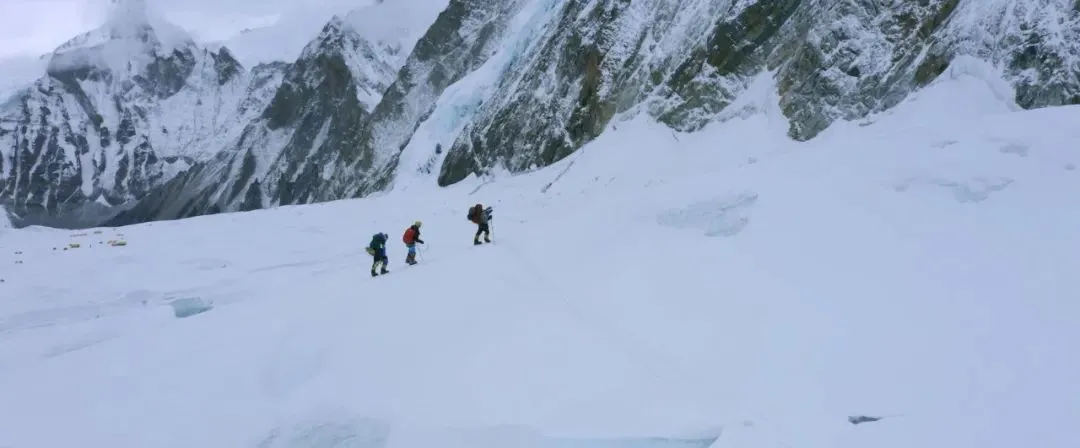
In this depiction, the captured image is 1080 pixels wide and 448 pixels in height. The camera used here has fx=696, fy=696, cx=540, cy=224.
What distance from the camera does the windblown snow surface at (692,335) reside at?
6.24 metres

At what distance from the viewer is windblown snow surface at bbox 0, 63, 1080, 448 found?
20.5 feet

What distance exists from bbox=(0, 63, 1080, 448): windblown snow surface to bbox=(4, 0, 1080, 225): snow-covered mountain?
1248cm

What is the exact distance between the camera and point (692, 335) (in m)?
7.84

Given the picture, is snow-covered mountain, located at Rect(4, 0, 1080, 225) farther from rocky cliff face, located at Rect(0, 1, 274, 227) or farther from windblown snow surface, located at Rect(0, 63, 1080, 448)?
A: rocky cliff face, located at Rect(0, 1, 274, 227)

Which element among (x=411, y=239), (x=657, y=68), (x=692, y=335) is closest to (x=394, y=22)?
(x=657, y=68)

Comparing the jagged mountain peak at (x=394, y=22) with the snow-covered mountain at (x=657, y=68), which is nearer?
the snow-covered mountain at (x=657, y=68)

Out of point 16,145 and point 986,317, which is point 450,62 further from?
point 16,145

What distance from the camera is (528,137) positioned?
154ft

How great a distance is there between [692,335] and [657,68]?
32.7m

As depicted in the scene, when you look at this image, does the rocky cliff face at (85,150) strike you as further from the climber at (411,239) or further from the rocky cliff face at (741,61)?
the climber at (411,239)

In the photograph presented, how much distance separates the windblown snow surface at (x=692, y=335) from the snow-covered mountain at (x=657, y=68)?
491 inches

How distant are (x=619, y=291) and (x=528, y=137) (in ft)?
125

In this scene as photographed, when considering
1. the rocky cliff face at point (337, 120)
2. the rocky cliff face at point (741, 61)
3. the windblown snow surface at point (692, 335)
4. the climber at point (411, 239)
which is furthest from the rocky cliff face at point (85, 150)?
the windblown snow surface at point (692, 335)

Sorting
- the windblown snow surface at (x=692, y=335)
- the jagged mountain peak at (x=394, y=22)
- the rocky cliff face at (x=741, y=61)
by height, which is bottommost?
the windblown snow surface at (x=692, y=335)
